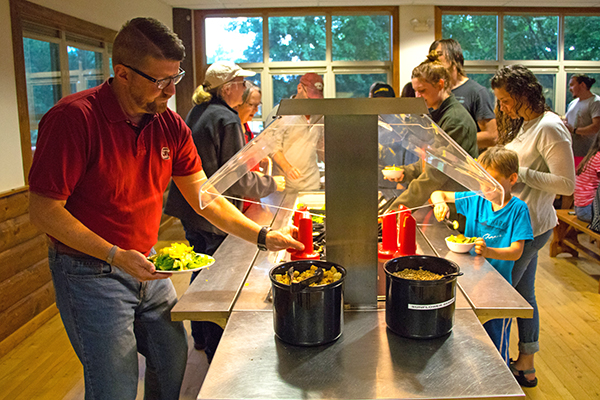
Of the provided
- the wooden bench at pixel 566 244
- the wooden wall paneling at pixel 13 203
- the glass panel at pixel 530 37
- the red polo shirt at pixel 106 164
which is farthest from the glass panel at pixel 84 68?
the glass panel at pixel 530 37

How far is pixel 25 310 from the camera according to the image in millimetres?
3273

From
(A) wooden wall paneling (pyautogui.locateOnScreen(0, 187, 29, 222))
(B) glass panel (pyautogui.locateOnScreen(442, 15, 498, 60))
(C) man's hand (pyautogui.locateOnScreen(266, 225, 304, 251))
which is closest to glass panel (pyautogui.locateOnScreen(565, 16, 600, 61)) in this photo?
(B) glass panel (pyautogui.locateOnScreen(442, 15, 498, 60))

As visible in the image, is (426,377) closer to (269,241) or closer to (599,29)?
(269,241)

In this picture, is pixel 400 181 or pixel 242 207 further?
pixel 242 207

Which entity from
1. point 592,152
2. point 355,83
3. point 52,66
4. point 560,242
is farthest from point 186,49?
point 560,242

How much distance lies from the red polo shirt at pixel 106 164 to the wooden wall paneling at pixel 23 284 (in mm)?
1942

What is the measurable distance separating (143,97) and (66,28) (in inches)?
→ 124

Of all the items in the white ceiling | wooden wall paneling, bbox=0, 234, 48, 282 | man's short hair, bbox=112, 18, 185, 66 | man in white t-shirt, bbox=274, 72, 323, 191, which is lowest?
wooden wall paneling, bbox=0, 234, 48, 282

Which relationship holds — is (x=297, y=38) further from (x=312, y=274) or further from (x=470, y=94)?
(x=312, y=274)

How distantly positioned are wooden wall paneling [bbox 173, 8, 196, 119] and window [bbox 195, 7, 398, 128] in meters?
0.15

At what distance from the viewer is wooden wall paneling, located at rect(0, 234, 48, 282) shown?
3123mm

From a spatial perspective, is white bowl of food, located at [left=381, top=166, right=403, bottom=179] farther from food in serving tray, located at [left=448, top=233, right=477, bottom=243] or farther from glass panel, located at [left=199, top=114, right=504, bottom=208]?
food in serving tray, located at [left=448, top=233, right=477, bottom=243]

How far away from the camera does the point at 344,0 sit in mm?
6207

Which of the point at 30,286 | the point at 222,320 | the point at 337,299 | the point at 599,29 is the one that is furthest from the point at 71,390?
the point at 599,29
